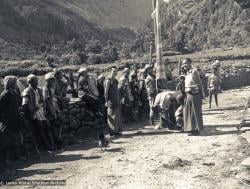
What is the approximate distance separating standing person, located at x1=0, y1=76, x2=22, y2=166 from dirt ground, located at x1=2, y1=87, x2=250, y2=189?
719 mm

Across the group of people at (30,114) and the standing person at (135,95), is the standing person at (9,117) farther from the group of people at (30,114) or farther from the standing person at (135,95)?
the standing person at (135,95)

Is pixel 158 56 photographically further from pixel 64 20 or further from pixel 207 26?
pixel 64 20

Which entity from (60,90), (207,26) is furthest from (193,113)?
(207,26)

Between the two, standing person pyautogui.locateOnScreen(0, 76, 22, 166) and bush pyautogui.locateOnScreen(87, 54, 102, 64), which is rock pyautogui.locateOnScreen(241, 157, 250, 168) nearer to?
standing person pyautogui.locateOnScreen(0, 76, 22, 166)

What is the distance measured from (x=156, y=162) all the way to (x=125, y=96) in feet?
19.8

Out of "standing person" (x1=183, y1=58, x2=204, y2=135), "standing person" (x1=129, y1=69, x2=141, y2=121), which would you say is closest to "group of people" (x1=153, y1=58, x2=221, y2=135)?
"standing person" (x1=183, y1=58, x2=204, y2=135)

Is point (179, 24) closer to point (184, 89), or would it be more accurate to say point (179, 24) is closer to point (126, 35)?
point (126, 35)

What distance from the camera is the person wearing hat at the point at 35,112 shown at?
1055 cm

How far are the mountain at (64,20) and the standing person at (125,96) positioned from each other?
38.8m

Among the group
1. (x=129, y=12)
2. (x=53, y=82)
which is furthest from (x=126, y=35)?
(x=53, y=82)

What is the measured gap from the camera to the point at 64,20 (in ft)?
224

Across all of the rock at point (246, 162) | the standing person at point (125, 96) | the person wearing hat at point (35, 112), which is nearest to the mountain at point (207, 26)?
the standing person at point (125, 96)

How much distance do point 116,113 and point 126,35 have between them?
69.4 metres

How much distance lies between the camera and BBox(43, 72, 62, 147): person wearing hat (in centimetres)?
1133
